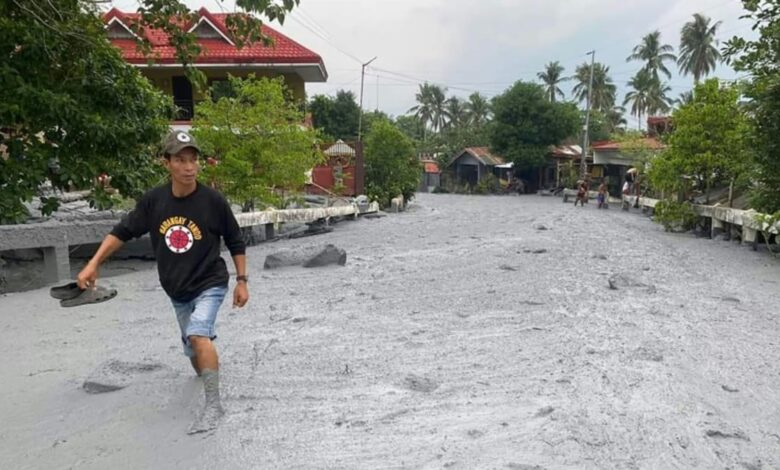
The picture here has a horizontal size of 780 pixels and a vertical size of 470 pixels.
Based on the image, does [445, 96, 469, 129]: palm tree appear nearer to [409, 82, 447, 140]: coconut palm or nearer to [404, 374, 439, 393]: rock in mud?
[409, 82, 447, 140]: coconut palm

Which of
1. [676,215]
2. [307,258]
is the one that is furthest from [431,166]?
[307,258]

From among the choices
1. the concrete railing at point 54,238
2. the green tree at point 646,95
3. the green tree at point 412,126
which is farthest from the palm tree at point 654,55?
the concrete railing at point 54,238

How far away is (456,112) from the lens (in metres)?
66.6

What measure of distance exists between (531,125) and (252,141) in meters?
30.3

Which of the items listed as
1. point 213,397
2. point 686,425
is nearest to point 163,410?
point 213,397

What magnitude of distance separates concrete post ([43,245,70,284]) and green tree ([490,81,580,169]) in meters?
33.9

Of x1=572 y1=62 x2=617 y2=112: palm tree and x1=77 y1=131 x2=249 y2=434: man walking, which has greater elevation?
x1=572 y1=62 x2=617 y2=112: palm tree

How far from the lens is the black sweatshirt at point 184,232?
3625 mm

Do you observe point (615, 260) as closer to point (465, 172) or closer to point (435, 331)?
point (435, 331)

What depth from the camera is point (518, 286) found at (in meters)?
7.72

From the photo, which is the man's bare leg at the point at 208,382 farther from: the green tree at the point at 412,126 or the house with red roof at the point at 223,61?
the green tree at the point at 412,126

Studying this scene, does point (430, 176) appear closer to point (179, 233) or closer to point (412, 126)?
point (412, 126)

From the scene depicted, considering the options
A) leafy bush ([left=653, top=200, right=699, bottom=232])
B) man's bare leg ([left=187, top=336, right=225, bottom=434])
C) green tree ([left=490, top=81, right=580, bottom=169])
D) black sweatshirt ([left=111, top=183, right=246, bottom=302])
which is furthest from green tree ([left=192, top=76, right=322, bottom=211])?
green tree ([left=490, top=81, right=580, bottom=169])

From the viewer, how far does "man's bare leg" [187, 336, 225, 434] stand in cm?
359
